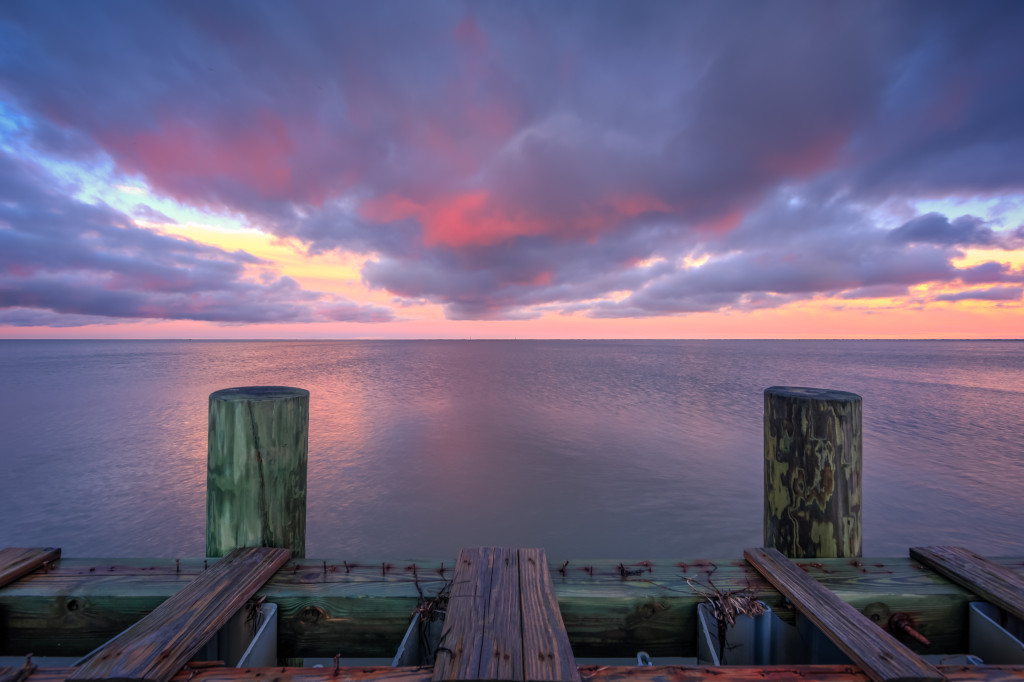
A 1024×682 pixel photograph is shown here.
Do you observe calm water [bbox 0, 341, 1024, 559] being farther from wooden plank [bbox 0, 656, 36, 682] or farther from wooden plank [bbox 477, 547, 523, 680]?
wooden plank [bbox 0, 656, 36, 682]

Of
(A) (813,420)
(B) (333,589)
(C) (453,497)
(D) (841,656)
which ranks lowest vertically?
(C) (453,497)

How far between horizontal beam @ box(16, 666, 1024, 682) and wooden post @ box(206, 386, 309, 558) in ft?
3.78

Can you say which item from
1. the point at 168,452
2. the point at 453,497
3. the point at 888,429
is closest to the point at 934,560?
the point at 453,497

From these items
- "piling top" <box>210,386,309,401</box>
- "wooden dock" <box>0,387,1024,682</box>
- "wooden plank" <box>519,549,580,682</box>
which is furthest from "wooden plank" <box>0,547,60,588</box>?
"wooden plank" <box>519,549,580,682</box>

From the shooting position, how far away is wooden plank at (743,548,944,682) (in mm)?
1456

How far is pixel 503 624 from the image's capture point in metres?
Answer: 1.67

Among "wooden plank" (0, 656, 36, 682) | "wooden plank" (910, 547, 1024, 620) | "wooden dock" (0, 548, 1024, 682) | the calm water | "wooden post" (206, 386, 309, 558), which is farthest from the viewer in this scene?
the calm water

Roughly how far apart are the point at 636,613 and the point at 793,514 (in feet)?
4.59

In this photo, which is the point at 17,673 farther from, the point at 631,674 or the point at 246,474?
the point at 631,674

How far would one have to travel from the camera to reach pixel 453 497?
768 centimetres

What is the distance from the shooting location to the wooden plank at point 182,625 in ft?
4.63

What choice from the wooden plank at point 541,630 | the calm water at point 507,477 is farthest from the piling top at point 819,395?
the calm water at point 507,477

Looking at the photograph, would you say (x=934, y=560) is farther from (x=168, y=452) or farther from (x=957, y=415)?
(x=957, y=415)

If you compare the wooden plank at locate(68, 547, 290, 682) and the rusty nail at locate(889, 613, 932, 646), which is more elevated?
the wooden plank at locate(68, 547, 290, 682)
